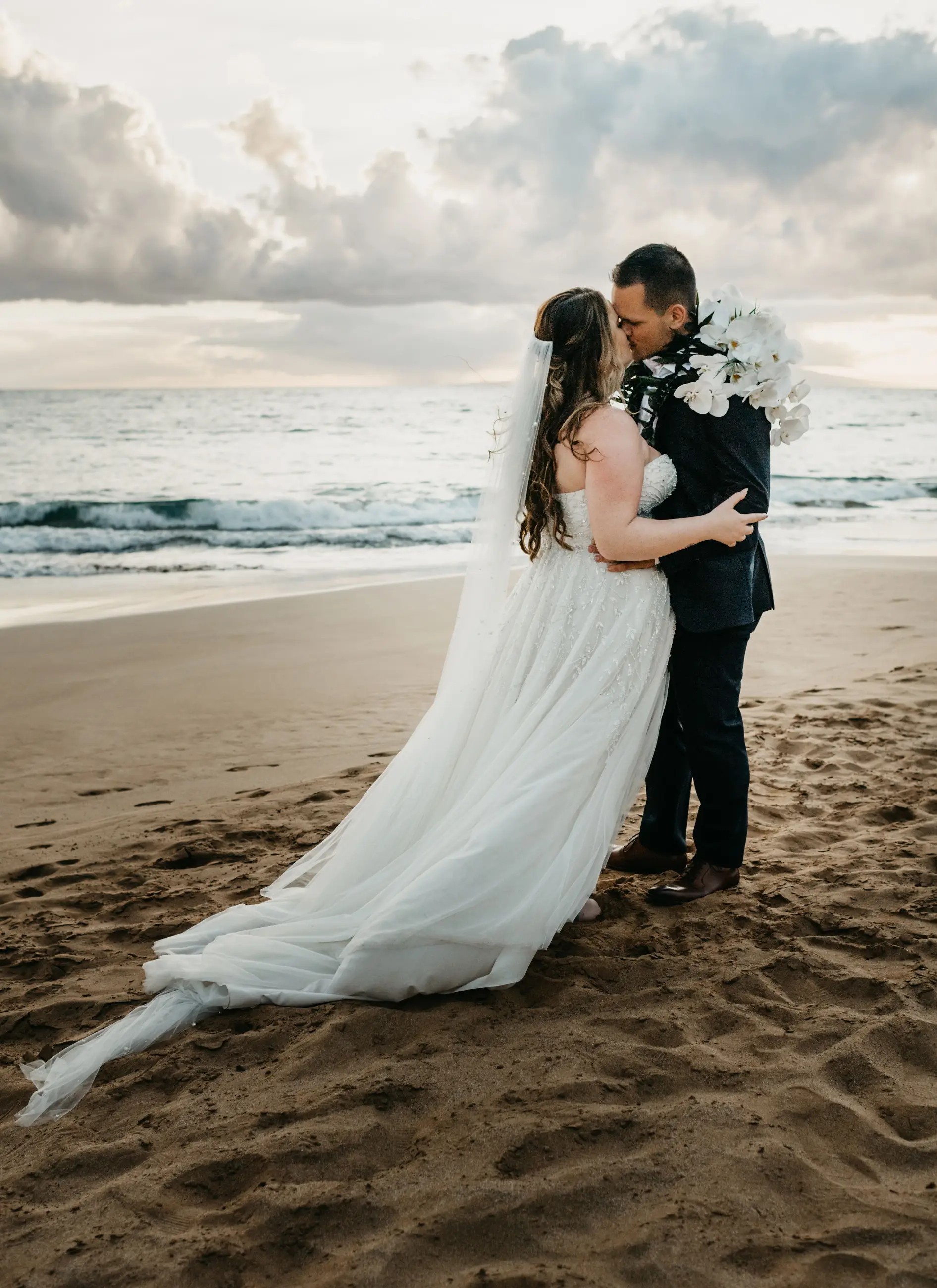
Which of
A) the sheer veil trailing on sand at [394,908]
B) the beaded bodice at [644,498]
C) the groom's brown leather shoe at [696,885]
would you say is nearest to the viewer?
the sheer veil trailing on sand at [394,908]

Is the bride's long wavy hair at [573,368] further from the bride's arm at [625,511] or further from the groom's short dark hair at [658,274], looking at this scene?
the groom's short dark hair at [658,274]

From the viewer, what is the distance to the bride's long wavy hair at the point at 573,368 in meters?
3.03

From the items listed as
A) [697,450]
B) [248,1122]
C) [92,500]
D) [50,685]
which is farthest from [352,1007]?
[92,500]

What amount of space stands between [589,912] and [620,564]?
1145 millimetres

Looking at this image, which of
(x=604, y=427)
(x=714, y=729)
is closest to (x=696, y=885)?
(x=714, y=729)

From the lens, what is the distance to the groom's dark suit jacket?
10.5ft

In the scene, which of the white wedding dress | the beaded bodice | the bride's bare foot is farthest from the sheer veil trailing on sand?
the bride's bare foot

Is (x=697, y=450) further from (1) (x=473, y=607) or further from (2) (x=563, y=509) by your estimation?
(1) (x=473, y=607)

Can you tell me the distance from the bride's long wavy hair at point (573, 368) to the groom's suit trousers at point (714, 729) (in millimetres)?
739

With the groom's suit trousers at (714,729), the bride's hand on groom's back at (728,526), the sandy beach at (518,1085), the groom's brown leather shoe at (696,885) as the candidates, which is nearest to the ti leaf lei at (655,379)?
the bride's hand on groom's back at (728,526)

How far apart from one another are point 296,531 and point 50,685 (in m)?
9.74

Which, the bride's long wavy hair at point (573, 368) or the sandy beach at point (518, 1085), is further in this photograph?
the bride's long wavy hair at point (573, 368)

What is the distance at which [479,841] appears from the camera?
281 centimetres

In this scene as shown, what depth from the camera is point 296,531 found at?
1625cm
